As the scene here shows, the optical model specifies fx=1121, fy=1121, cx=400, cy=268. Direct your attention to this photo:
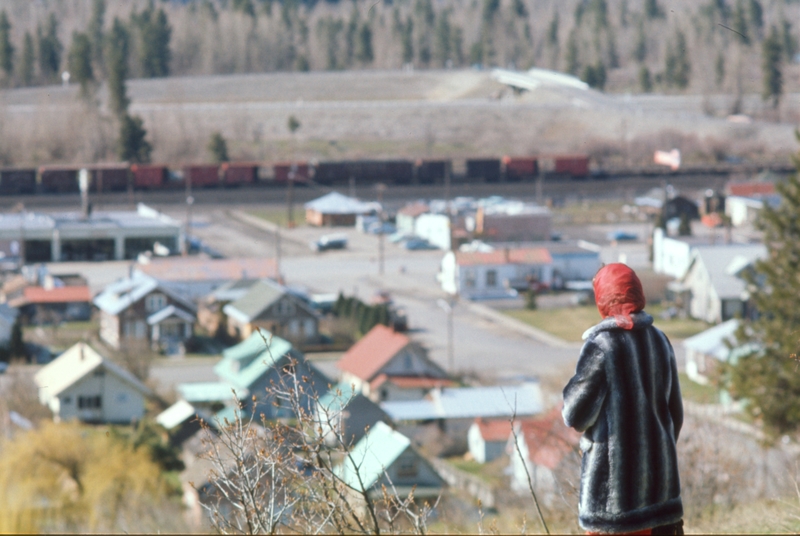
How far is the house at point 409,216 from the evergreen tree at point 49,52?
2203 cm

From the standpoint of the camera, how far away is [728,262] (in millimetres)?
21188

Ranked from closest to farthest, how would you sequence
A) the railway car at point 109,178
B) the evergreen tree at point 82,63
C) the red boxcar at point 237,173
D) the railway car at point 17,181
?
the railway car at point 17,181 < the railway car at point 109,178 < the red boxcar at point 237,173 < the evergreen tree at point 82,63

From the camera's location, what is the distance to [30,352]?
17562 millimetres

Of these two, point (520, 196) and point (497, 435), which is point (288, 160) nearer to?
point (520, 196)

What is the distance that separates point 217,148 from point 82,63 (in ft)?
19.8

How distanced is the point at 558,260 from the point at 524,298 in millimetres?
2072

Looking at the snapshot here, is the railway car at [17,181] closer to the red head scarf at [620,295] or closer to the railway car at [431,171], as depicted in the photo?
the railway car at [431,171]

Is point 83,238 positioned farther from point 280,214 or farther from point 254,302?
point 254,302

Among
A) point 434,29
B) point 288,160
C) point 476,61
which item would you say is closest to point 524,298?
point 288,160

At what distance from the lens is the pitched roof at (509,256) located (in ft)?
75.6

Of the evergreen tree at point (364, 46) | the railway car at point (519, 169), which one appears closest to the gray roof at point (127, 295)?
the railway car at point (519, 169)

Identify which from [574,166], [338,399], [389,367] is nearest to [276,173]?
[574,166]

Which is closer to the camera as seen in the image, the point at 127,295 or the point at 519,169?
the point at 127,295

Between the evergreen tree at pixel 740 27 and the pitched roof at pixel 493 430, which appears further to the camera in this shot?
the pitched roof at pixel 493 430
